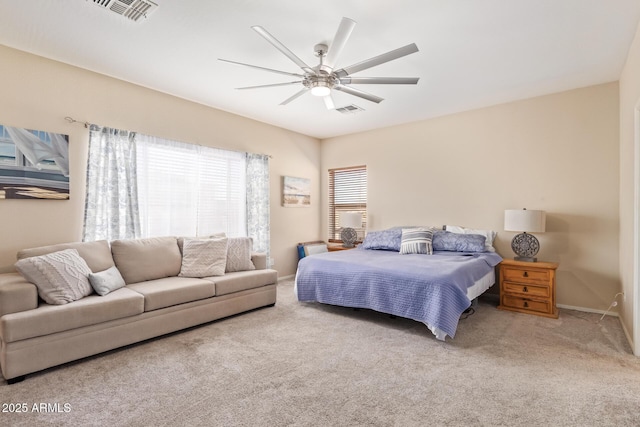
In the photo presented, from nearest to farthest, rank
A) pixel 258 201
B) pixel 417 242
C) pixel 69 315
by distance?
pixel 69 315 → pixel 417 242 → pixel 258 201

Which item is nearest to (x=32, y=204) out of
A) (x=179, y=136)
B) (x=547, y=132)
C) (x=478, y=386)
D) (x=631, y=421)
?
(x=179, y=136)

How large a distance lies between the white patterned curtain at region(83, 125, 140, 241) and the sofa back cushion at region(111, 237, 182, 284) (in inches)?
12.4

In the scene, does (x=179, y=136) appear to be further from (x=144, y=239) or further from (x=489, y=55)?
(x=489, y=55)

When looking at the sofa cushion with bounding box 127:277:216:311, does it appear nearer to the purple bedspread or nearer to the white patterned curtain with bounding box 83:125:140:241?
the white patterned curtain with bounding box 83:125:140:241

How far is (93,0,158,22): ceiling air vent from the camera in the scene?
7.85ft

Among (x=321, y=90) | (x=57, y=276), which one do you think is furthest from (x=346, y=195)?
(x=57, y=276)

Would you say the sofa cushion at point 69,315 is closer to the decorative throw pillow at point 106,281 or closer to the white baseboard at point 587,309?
the decorative throw pillow at point 106,281

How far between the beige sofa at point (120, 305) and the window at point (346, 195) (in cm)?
244

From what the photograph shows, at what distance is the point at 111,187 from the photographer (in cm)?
370

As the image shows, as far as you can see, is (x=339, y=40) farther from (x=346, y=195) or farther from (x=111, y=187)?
(x=346, y=195)

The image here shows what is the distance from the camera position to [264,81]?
3795 millimetres

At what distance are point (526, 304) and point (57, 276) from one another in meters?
4.77

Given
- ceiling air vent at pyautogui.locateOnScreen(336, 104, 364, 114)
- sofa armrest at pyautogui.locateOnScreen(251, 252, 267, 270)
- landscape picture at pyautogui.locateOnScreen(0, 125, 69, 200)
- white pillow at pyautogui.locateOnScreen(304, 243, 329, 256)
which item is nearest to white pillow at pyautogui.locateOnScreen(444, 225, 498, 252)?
ceiling air vent at pyautogui.locateOnScreen(336, 104, 364, 114)

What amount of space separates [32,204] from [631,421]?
4.94 meters
